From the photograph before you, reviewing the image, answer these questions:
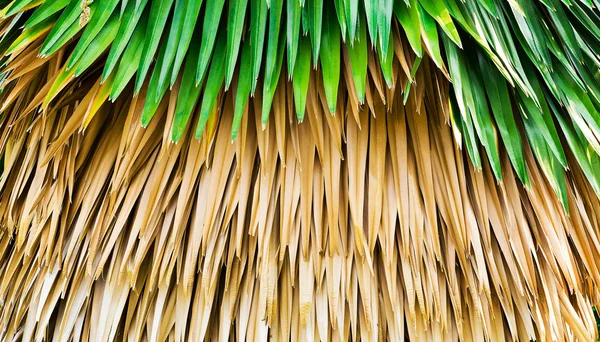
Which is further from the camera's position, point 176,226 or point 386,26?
point 176,226

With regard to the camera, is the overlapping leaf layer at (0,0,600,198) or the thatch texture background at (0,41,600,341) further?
the thatch texture background at (0,41,600,341)

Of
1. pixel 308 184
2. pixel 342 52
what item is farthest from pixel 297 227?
pixel 342 52

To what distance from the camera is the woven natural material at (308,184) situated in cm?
100

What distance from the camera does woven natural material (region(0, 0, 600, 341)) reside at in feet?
3.28

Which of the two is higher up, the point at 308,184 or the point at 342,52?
the point at 342,52

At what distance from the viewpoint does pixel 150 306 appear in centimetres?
113

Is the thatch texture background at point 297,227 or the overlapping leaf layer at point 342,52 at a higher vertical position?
the overlapping leaf layer at point 342,52

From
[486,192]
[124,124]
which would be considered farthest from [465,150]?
[124,124]

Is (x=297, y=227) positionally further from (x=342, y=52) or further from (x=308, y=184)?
(x=342, y=52)

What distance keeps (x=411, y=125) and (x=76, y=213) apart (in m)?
0.73

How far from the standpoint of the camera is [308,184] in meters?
1.06

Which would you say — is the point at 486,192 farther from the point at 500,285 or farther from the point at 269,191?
the point at 269,191

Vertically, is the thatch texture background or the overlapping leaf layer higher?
the overlapping leaf layer

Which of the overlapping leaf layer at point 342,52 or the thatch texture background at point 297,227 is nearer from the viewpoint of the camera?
the overlapping leaf layer at point 342,52
